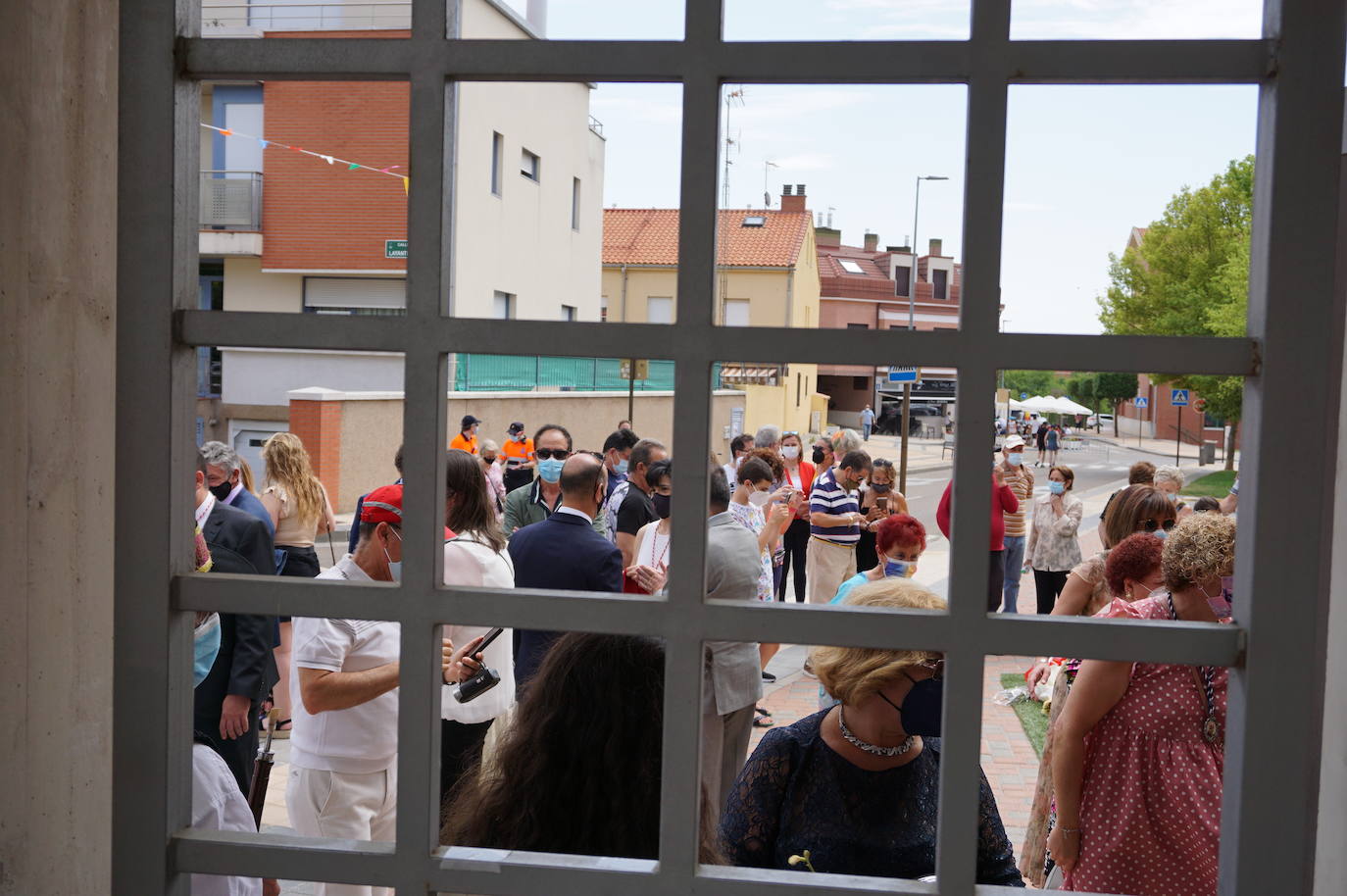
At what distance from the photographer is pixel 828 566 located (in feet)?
29.2

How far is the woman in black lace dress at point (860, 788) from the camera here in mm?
2518

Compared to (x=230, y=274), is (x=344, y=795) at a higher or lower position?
lower

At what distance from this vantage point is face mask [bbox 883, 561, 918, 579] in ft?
19.4

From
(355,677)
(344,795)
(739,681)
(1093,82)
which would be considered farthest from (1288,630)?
(739,681)

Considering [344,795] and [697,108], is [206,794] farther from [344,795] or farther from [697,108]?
[697,108]

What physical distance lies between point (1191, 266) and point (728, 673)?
3395 cm

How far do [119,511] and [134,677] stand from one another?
0.66ft

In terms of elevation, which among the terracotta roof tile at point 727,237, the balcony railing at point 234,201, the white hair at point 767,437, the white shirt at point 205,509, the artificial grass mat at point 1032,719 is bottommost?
the artificial grass mat at point 1032,719

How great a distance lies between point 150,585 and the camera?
1.45 metres

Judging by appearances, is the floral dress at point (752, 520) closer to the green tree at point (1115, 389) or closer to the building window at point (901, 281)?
the building window at point (901, 281)

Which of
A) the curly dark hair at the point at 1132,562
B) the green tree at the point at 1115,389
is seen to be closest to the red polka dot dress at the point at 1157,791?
the curly dark hair at the point at 1132,562

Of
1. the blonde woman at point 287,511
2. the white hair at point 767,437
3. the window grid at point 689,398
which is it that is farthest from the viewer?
the white hair at point 767,437

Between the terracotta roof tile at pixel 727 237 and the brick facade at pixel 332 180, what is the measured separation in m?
18.3

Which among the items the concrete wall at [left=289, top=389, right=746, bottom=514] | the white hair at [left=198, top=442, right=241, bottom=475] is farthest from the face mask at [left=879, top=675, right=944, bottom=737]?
the concrete wall at [left=289, top=389, right=746, bottom=514]
